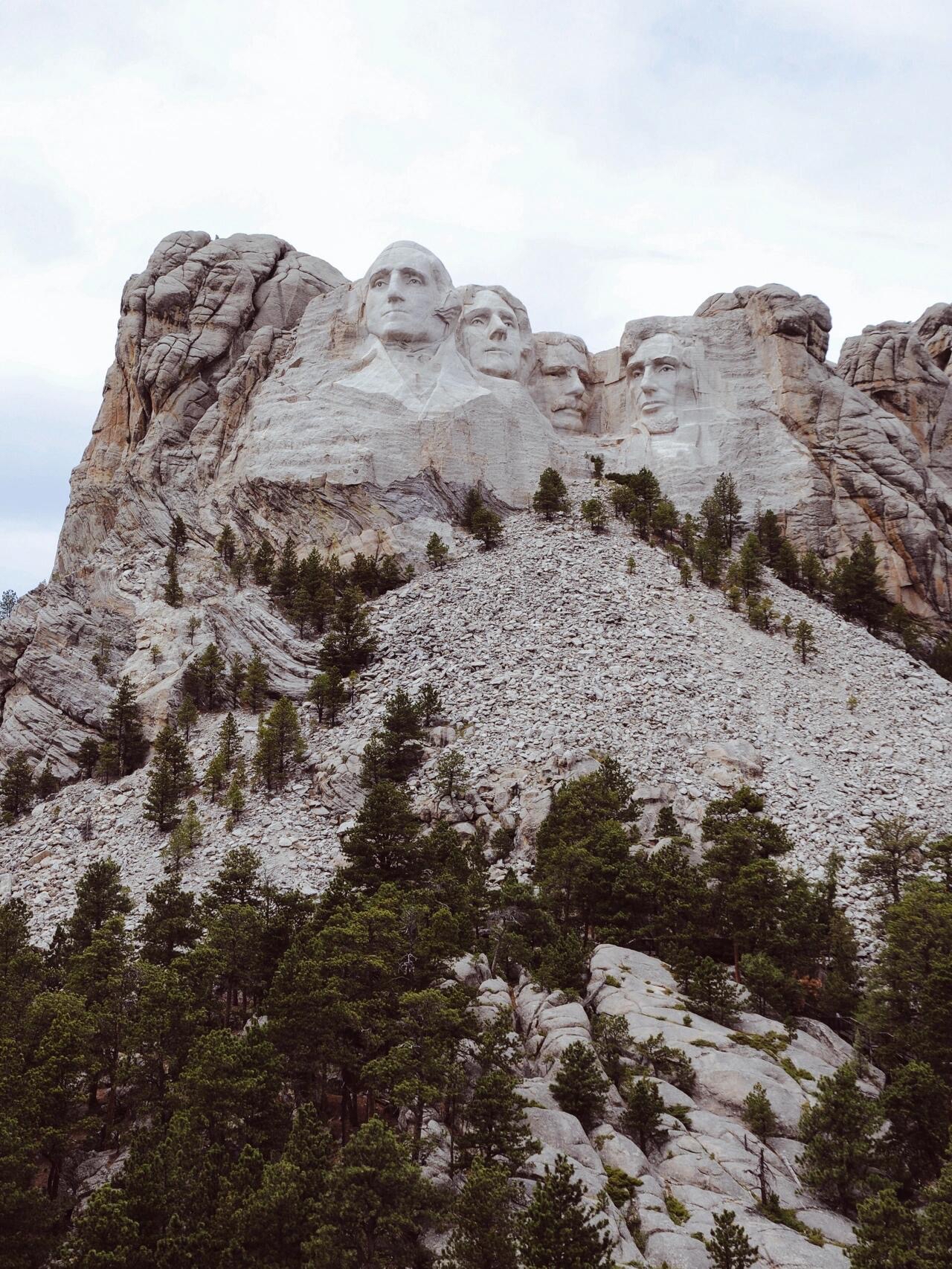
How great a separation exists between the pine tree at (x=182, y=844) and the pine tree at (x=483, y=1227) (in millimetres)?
23004

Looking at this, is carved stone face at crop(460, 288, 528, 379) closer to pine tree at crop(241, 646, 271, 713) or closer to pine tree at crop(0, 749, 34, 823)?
pine tree at crop(241, 646, 271, 713)

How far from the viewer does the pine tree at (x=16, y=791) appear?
2077 inches

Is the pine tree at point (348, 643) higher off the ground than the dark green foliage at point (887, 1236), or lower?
higher

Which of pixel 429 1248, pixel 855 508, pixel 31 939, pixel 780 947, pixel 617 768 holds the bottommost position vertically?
pixel 429 1248

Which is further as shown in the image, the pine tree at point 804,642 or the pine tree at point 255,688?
the pine tree at point 804,642

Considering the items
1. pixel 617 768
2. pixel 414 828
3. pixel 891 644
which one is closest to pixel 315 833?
pixel 414 828

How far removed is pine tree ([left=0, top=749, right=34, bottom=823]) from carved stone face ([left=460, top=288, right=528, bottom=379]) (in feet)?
127

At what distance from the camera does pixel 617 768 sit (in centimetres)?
4550

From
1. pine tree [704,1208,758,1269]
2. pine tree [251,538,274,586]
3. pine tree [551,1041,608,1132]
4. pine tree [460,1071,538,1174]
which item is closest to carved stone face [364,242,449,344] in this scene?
pine tree [251,538,274,586]

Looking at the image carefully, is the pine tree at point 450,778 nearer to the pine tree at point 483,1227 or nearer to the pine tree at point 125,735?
the pine tree at point 125,735

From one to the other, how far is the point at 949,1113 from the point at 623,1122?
28.4 ft

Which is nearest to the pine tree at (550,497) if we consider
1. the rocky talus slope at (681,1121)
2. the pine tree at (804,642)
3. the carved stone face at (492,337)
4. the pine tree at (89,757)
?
the carved stone face at (492,337)

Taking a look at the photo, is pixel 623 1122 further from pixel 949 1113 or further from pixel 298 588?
pixel 298 588

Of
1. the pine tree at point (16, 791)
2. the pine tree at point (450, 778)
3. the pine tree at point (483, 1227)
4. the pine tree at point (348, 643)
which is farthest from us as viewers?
the pine tree at point (348, 643)
